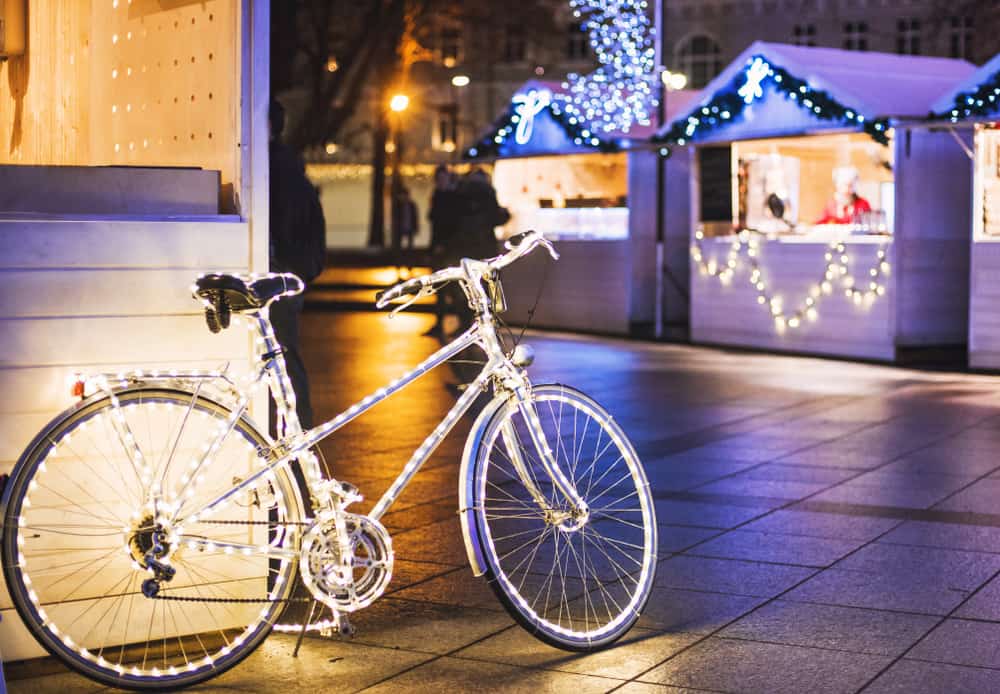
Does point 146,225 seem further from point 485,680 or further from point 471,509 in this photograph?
point 485,680

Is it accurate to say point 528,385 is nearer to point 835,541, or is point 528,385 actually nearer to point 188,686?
point 188,686

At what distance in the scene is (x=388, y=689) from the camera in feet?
16.0

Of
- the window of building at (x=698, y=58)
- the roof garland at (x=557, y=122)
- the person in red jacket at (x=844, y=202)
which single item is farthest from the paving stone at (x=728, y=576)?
the window of building at (x=698, y=58)

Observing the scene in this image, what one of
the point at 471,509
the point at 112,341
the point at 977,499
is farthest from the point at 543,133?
the point at 471,509

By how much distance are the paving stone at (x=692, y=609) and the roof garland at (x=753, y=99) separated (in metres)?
10.6

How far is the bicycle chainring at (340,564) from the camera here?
4.97m

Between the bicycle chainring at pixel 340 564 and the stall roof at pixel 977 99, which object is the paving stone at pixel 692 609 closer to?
the bicycle chainring at pixel 340 564

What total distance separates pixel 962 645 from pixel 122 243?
3032mm

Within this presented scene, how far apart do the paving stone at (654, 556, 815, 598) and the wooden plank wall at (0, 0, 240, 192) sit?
7.74 feet

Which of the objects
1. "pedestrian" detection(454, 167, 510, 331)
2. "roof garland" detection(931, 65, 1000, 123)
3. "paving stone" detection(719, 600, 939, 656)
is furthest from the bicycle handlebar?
"roof garland" detection(931, 65, 1000, 123)

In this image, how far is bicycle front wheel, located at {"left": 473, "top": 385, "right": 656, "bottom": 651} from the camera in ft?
16.9

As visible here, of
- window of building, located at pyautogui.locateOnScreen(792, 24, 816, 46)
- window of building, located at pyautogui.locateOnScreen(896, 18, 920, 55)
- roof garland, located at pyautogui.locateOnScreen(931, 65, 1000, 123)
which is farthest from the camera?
window of building, located at pyautogui.locateOnScreen(792, 24, 816, 46)

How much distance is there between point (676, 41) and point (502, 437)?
2418 inches

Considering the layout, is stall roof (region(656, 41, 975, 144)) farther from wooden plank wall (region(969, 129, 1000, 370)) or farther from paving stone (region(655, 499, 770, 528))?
paving stone (region(655, 499, 770, 528))
